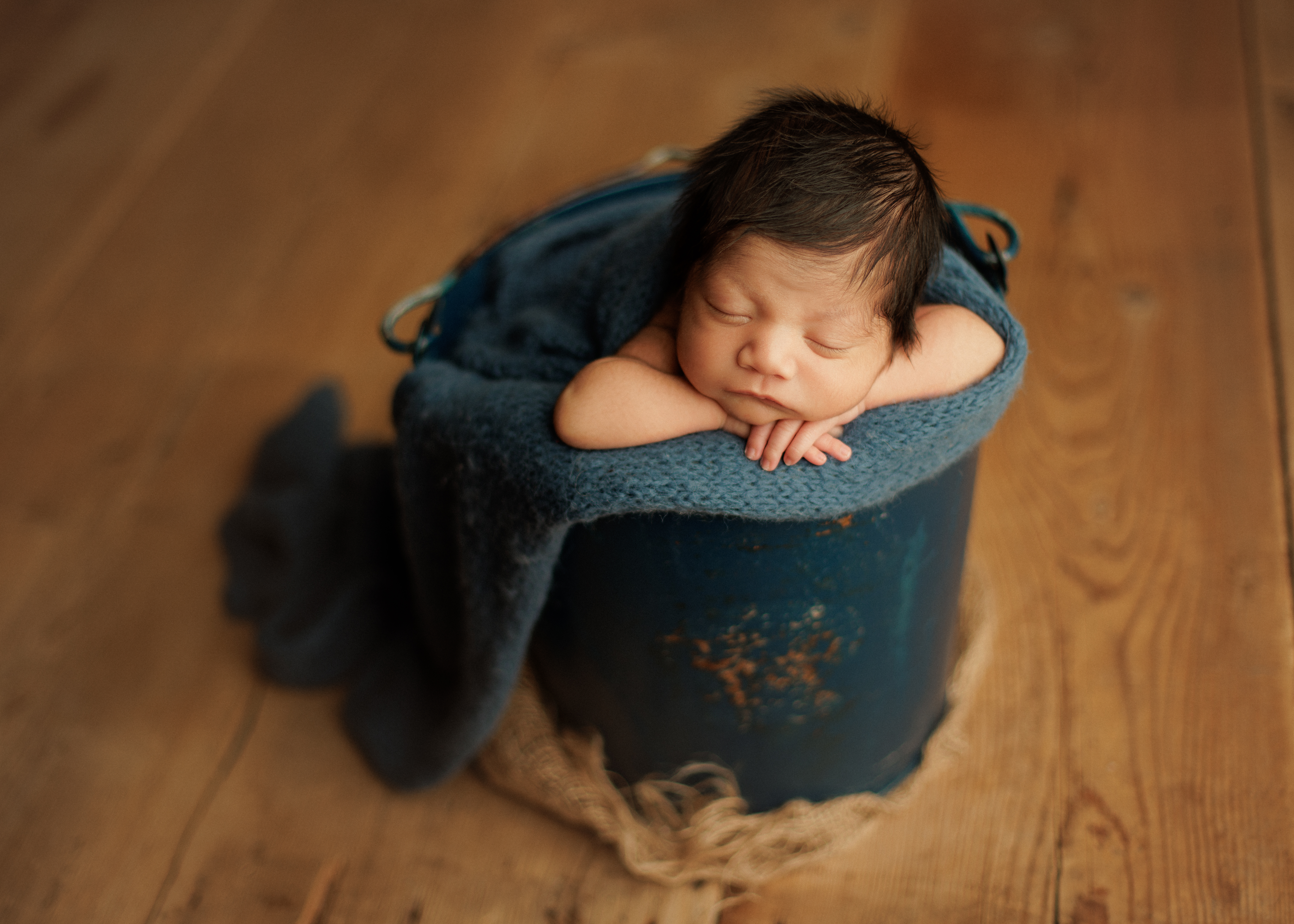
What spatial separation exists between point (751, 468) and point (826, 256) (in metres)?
0.13

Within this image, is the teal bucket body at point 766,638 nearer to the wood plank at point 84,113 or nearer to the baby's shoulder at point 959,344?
the baby's shoulder at point 959,344

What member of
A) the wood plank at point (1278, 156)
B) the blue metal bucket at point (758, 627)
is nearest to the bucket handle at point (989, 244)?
the blue metal bucket at point (758, 627)

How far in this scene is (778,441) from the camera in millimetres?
664

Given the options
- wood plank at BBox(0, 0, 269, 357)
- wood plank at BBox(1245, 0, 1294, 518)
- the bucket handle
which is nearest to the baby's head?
the bucket handle

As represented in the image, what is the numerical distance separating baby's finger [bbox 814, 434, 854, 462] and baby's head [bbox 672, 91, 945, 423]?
16 millimetres

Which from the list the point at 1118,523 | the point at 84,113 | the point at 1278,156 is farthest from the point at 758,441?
the point at 84,113

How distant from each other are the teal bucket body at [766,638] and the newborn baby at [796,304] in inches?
2.6

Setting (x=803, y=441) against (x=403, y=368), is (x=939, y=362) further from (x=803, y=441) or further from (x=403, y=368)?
(x=403, y=368)

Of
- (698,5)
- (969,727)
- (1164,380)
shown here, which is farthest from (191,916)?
(698,5)

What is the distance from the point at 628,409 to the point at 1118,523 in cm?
67

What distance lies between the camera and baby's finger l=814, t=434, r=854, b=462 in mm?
667

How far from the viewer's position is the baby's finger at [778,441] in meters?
0.66

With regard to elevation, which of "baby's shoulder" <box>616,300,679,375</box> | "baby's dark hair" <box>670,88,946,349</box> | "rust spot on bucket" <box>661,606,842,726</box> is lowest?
"rust spot on bucket" <box>661,606,842,726</box>

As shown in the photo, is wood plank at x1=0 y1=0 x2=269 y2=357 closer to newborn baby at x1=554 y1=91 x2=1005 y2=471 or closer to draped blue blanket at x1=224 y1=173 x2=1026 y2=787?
draped blue blanket at x1=224 y1=173 x2=1026 y2=787
